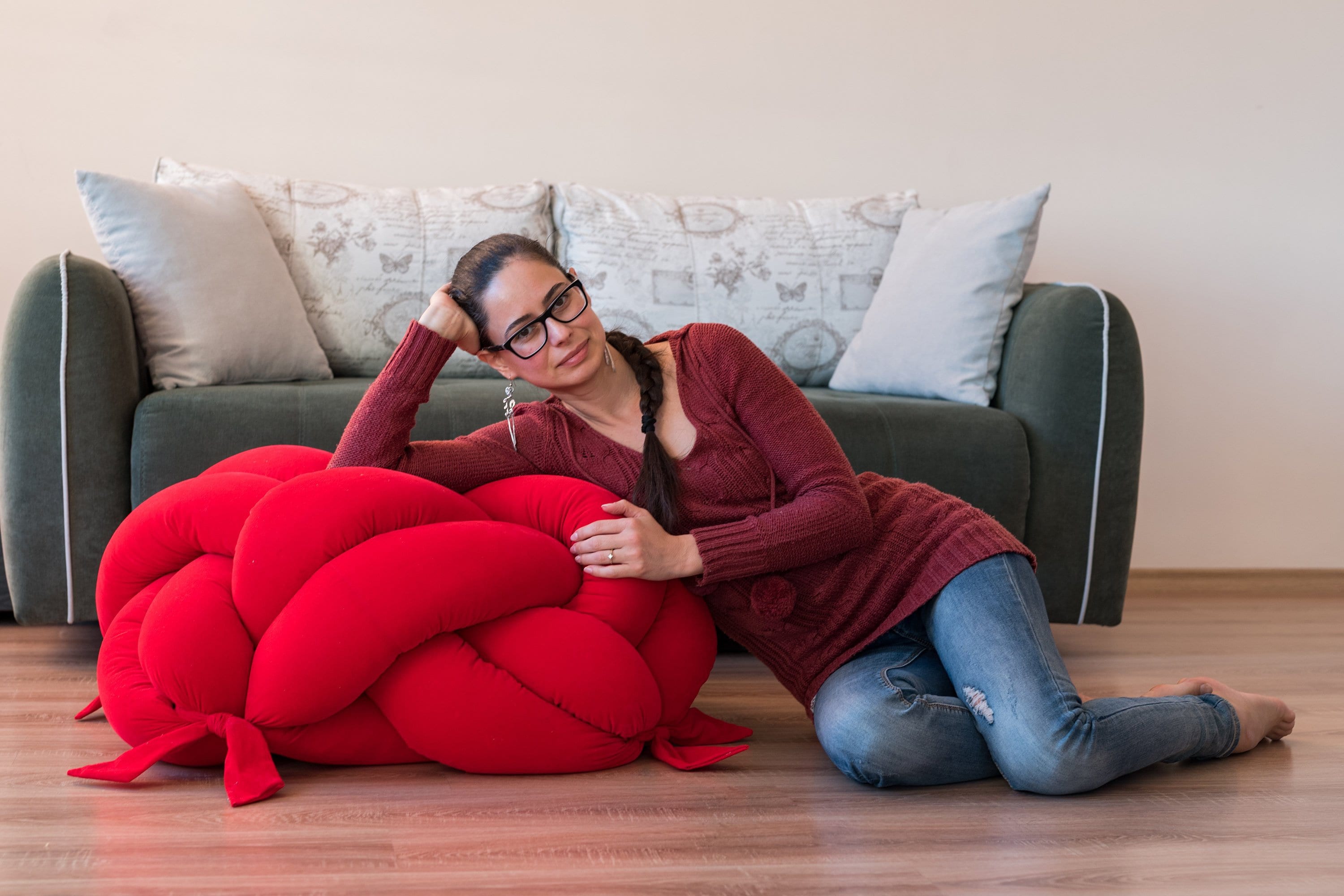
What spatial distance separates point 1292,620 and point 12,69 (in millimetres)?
3518

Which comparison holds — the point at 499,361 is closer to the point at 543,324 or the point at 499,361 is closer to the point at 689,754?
the point at 543,324

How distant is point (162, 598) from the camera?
1326mm

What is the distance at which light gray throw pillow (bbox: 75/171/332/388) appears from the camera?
7.17 feet

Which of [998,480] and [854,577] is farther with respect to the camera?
[998,480]

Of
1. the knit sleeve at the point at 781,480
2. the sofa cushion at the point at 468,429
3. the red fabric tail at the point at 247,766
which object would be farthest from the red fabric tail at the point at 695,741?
the sofa cushion at the point at 468,429

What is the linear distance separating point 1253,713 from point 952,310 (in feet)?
3.78

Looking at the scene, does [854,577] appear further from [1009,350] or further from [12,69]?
[12,69]

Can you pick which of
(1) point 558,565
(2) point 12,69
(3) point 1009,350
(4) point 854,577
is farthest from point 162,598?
(2) point 12,69

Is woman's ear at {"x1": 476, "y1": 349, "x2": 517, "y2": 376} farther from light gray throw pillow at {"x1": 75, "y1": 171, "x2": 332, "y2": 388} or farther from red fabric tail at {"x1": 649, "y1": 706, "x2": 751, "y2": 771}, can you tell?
light gray throw pillow at {"x1": 75, "y1": 171, "x2": 332, "y2": 388}

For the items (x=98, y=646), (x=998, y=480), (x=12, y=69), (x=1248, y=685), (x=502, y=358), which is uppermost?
(x=12, y=69)

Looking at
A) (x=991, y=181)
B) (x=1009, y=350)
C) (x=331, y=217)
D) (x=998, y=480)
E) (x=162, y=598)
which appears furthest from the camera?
(x=991, y=181)

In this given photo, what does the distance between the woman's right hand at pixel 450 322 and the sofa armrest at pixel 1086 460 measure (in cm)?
130

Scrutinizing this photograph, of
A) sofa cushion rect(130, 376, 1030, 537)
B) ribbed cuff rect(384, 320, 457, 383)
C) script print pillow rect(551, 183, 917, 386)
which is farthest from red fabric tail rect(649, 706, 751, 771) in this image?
script print pillow rect(551, 183, 917, 386)

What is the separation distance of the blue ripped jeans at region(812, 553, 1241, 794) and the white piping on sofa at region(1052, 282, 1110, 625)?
768 mm
